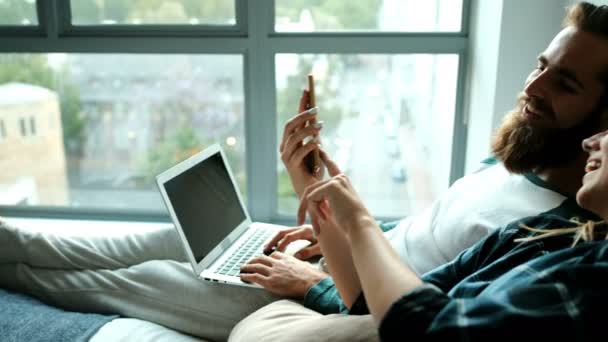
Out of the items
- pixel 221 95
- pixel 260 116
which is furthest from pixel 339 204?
pixel 221 95

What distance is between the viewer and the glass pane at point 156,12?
1.98 m

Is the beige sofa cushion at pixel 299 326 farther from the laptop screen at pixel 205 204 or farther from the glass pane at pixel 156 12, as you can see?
the glass pane at pixel 156 12

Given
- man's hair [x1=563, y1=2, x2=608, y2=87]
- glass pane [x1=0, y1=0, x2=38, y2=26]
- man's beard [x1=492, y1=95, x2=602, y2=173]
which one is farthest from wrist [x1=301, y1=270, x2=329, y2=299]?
glass pane [x1=0, y1=0, x2=38, y2=26]

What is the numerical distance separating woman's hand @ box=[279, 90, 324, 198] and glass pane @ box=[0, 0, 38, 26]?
1.34 meters

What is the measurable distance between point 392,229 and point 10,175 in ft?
5.71

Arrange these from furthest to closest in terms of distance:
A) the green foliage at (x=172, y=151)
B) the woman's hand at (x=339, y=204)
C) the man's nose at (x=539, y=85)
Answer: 1. the green foliage at (x=172, y=151)
2. the man's nose at (x=539, y=85)
3. the woman's hand at (x=339, y=204)

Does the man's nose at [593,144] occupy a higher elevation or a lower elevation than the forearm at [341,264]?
higher

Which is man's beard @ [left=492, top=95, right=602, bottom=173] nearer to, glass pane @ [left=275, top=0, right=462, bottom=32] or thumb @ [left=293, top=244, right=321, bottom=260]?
thumb @ [left=293, top=244, right=321, bottom=260]

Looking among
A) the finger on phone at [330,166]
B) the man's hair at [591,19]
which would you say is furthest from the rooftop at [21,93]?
the man's hair at [591,19]

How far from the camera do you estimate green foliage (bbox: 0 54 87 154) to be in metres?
2.15

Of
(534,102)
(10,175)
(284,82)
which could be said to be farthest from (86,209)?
(534,102)

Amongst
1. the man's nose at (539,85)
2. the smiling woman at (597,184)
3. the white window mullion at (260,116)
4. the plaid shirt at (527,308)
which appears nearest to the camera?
the plaid shirt at (527,308)

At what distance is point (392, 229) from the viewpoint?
1.47 m

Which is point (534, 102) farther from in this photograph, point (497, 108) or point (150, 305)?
point (150, 305)
